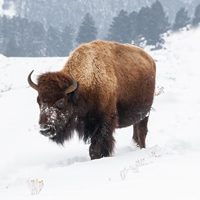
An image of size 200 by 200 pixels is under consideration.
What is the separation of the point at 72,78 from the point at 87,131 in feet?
3.00

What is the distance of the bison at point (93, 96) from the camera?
514 centimetres

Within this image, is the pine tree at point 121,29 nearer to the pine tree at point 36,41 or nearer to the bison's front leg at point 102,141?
the pine tree at point 36,41

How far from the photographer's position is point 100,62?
5.85 m

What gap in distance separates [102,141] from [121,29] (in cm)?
5600

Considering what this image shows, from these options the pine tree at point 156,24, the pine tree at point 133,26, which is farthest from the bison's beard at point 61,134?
the pine tree at point 133,26

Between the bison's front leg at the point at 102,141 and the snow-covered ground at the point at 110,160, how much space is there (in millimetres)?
241

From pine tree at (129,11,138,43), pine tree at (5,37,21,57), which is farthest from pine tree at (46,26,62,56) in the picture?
pine tree at (129,11,138,43)

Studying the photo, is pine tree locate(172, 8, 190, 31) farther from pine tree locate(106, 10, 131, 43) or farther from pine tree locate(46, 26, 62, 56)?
pine tree locate(46, 26, 62, 56)

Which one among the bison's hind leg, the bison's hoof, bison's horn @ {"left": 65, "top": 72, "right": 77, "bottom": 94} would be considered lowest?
the bison's hind leg

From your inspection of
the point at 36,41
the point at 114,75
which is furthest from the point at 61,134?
the point at 36,41

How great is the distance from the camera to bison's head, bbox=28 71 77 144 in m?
5.02

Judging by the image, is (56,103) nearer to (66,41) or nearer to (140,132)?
(140,132)

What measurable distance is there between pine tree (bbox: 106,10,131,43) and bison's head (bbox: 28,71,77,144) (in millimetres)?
55588

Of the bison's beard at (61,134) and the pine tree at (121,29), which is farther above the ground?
the bison's beard at (61,134)
